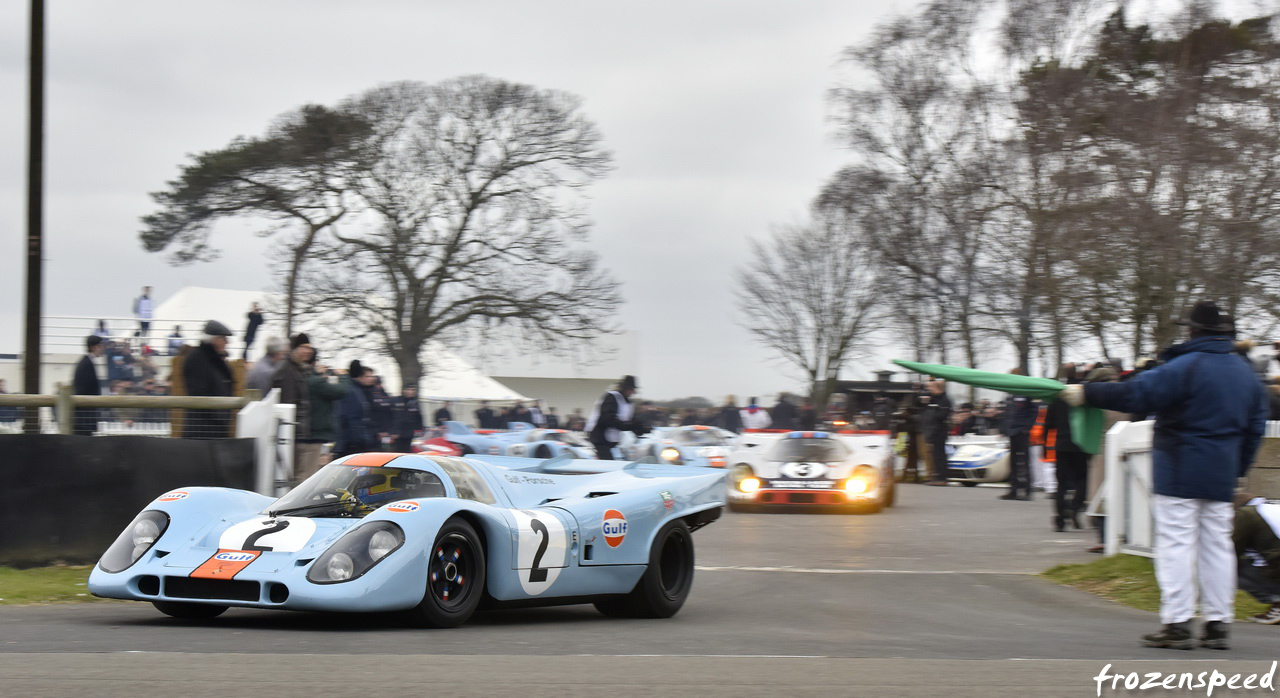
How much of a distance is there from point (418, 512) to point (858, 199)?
29.1 m

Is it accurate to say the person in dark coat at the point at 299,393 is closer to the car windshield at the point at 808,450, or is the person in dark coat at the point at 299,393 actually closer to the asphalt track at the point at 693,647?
the asphalt track at the point at 693,647

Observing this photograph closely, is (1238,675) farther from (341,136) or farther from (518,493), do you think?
(341,136)

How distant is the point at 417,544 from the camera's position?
257 inches

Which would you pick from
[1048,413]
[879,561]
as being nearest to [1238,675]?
[879,561]

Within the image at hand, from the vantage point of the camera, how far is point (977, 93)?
31281 millimetres

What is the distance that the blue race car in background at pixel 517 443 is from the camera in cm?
1948

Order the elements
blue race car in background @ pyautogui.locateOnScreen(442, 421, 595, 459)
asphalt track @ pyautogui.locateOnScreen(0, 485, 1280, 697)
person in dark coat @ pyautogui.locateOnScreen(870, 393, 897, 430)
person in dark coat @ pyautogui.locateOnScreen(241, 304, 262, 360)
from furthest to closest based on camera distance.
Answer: person in dark coat @ pyautogui.locateOnScreen(870, 393, 897, 430)
person in dark coat @ pyautogui.locateOnScreen(241, 304, 262, 360)
blue race car in background @ pyautogui.locateOnScreen(442, 421, 595, 459)
asphalt track @ pyautogui.locateOnScreen(0, 485, 1280, 697)

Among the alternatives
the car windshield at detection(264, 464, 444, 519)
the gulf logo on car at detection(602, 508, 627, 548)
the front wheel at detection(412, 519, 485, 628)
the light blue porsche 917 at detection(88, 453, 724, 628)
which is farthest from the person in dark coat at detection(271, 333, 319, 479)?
the front wheel at detection(412, 519, 485, 628)

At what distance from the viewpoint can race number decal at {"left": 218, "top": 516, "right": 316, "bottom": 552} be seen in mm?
6566

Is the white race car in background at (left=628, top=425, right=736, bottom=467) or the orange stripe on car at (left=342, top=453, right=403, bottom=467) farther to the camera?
the white race car in background at (left=628, top=425, right=736, bottom=467)

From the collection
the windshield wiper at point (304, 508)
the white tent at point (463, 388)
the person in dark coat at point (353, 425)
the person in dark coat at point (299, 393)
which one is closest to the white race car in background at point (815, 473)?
the person in dark coat at point (353, 425)

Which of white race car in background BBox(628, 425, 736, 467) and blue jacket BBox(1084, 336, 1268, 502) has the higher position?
blue jacket BBox(1084, 336, 1268, 502)

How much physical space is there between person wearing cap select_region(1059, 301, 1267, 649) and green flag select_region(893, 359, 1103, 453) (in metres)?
1.32

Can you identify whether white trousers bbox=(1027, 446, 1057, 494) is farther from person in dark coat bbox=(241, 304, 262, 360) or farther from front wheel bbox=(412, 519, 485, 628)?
person in dark coat bbox=(241, 304, 262, 360)
